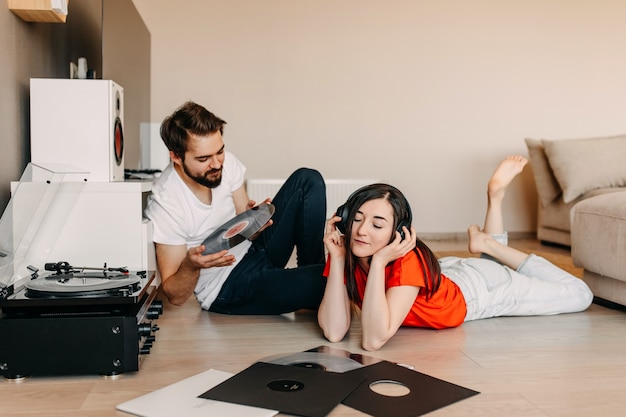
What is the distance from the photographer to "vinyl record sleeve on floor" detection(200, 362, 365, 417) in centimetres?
133

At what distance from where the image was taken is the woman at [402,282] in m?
1.76

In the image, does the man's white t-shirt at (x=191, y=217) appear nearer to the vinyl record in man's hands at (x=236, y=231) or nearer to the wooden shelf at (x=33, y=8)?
the vinyl record in man's hands at (x=236, y=231)

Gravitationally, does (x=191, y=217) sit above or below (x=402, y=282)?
above

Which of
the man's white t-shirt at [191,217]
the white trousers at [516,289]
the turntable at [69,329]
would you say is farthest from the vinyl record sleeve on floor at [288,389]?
the white trousers at [516,289]

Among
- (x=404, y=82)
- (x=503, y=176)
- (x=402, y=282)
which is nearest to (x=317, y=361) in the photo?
(x=402, y=282)

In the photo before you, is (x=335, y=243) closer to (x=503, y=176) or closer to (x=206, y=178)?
(x=206, y=178)

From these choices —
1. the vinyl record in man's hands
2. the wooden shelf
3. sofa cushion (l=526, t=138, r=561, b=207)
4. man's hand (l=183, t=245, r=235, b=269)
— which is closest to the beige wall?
sofa cushion (l=526, t=138, r=561, b=207)

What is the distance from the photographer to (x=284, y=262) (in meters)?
2.41

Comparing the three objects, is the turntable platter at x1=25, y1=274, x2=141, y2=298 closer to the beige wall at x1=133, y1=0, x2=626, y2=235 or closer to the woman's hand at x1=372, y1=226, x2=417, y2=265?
the woman's hand at x1=372, y1=226, x2=417, y2=265

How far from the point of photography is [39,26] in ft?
7.70

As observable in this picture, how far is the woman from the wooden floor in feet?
0.17

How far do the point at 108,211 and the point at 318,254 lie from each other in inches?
30.7

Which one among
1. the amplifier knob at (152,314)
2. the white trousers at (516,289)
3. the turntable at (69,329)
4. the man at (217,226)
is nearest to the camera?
the turntable at (69,329)

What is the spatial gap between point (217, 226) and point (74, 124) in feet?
1.89
